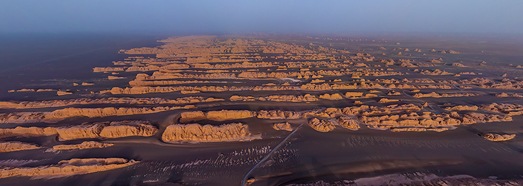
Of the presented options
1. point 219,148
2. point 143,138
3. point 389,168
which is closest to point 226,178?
point 219,148

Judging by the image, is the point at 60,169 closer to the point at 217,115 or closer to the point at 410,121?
the point at 217,115

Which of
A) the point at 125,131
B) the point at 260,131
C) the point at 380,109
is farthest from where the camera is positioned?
the point at 380,109

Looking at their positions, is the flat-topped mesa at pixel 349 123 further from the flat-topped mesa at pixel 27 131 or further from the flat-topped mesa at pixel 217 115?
the flat-topped mesa at pixel 27 131

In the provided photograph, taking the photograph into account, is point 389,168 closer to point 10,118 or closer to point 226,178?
point 226,178

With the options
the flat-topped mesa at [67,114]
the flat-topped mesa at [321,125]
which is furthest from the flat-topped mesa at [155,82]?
the flat-topped mesa at [321,125]

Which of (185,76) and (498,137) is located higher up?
(185,76)

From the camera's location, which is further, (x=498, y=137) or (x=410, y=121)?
(x=410, y=121)

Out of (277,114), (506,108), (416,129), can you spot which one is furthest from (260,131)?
(506,108)
